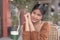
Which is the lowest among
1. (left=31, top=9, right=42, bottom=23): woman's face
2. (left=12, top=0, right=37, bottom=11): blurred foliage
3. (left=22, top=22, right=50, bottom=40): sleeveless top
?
(left=22, top=22, right=50, bottom=40): sleeveless top

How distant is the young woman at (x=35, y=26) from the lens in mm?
1406

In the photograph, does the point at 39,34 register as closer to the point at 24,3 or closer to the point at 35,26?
the point at 35,26

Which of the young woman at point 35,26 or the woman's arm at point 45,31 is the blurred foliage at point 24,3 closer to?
the young woman at point 35,26

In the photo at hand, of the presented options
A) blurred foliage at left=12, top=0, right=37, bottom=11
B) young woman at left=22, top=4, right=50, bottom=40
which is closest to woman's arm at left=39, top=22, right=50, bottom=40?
young woman at left=22, top=4, right=50, bottom=40

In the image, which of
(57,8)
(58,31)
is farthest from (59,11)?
(58,31)

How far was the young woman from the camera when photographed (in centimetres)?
141

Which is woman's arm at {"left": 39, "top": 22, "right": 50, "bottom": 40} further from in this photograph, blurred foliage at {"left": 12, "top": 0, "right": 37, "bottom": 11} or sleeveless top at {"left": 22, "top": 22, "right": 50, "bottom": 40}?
blurred foliage at {"left": 12, "top": 0, "right": 37, "bottom": 11}

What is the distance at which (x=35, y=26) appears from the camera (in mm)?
1422

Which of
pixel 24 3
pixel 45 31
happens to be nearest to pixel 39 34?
pixel 45 31

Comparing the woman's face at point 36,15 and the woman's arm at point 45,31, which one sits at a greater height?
the woman's face at point 36,15

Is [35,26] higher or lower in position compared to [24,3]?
lower

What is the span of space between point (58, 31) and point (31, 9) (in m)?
0.23

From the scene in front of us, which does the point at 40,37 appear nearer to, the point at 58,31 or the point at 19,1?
the point at 58,31

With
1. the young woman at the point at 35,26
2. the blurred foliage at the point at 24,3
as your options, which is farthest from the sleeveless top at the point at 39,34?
the blurred foliage at the point at 24,3
